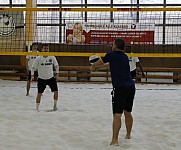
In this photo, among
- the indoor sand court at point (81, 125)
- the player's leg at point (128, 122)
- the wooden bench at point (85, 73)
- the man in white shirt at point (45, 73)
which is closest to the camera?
the indoor sand court at point (81, 125)

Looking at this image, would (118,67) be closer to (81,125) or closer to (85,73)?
(81,125)

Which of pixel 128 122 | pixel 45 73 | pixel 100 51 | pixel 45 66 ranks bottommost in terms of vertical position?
pixel 128 122

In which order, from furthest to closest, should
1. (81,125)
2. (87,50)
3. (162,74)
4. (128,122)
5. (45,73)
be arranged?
(87,50)
(162,74)
(45,73)
(81,125)
(128,122)

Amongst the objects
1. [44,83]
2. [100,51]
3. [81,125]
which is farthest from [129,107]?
[100,51]

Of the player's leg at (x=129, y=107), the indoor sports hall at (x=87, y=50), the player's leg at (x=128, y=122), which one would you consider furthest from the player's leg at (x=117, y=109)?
the indoor sports hall at (x=87, y=50)

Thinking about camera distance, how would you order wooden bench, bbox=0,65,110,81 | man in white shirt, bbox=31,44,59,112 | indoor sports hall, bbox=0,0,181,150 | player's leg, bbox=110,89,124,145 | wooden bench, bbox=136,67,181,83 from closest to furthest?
1. player's leg, bbox=110,89,124,145
2. man in white shirt, bbox=31,44,59,112
3. indoor sports hall, bbox=0,0,181,150
4. wooden bench, bbox=136,67,181,83
5. wooden bench, bbox=0,65,110,81

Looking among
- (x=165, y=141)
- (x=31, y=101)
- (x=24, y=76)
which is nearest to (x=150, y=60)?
(x=24, y=76)

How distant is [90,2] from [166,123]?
9866mm

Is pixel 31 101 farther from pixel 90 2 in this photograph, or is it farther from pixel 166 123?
pixel 90 2

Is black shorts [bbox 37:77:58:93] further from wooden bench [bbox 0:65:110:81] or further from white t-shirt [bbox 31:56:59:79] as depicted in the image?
wooden bench [bbox 0:65:110:81]

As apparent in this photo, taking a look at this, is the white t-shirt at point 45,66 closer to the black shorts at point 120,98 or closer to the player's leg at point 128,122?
the player's leg at point 128,122

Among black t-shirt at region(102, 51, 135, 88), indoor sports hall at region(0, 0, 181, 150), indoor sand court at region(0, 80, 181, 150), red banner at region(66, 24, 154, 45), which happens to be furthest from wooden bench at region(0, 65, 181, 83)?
black t-shirt at region(102, 51, 135, 88)

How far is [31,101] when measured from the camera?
7.71 meters

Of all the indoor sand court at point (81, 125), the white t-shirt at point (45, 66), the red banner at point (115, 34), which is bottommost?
the indoor sand court at point (81, 125)
